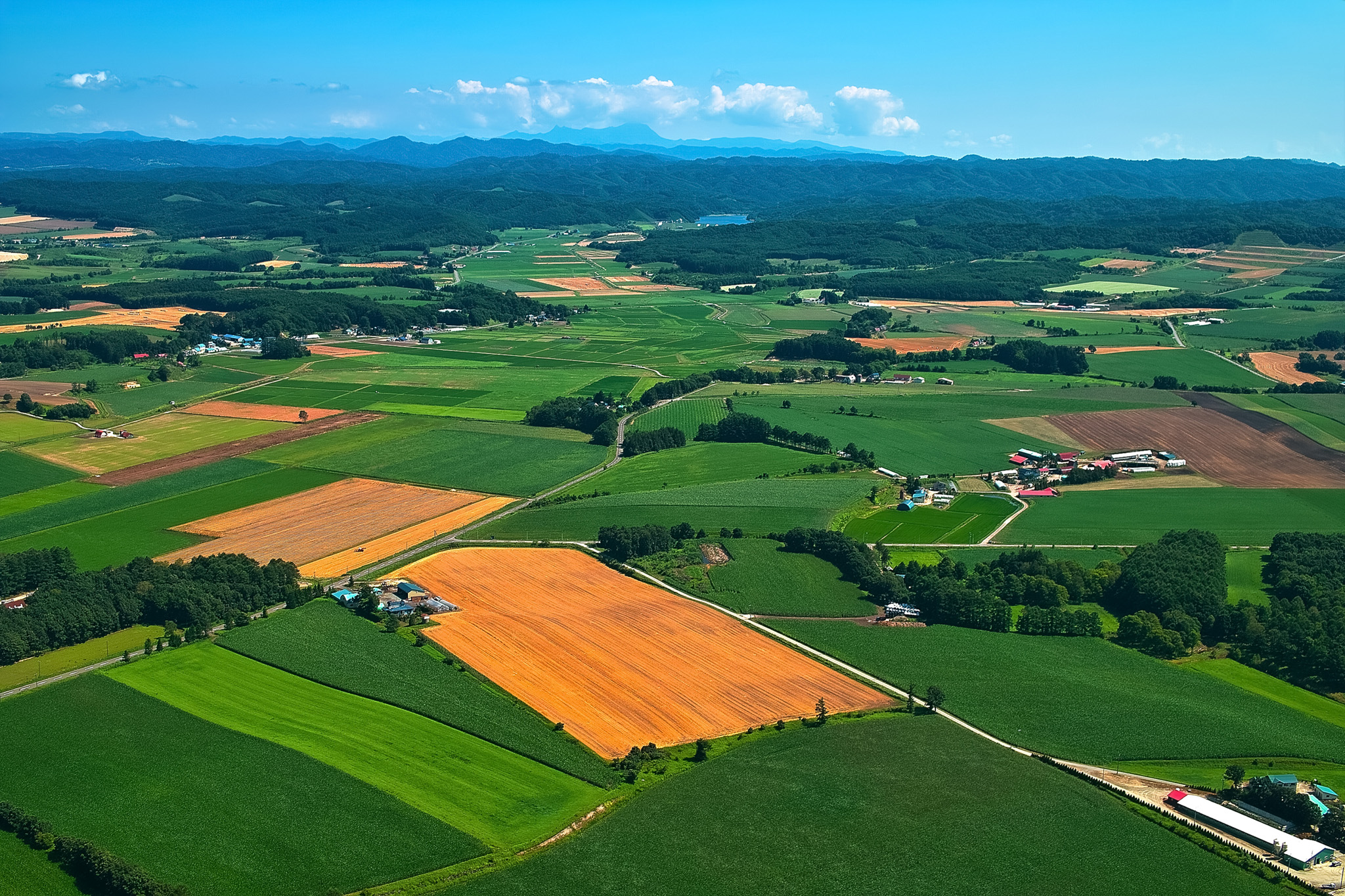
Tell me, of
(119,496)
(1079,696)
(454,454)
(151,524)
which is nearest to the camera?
(1079,696)

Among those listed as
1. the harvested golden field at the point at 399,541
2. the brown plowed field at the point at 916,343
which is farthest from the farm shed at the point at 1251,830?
the brown plowed field at the point at 916,343

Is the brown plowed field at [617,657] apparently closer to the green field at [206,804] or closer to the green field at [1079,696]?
the green field at [1079,696]

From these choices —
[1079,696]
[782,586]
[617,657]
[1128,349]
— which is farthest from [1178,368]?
[617,657]

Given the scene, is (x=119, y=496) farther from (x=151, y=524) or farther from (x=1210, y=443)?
(x=1210, y=443)

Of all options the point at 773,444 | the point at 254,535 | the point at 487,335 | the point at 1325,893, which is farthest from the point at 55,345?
the point at 1325,893

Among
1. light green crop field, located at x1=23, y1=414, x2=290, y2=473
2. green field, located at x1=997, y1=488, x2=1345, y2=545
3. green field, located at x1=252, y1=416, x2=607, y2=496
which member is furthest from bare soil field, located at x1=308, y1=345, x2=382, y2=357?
green field, located at x1=997, y1=488, x2=1345, y2=545
